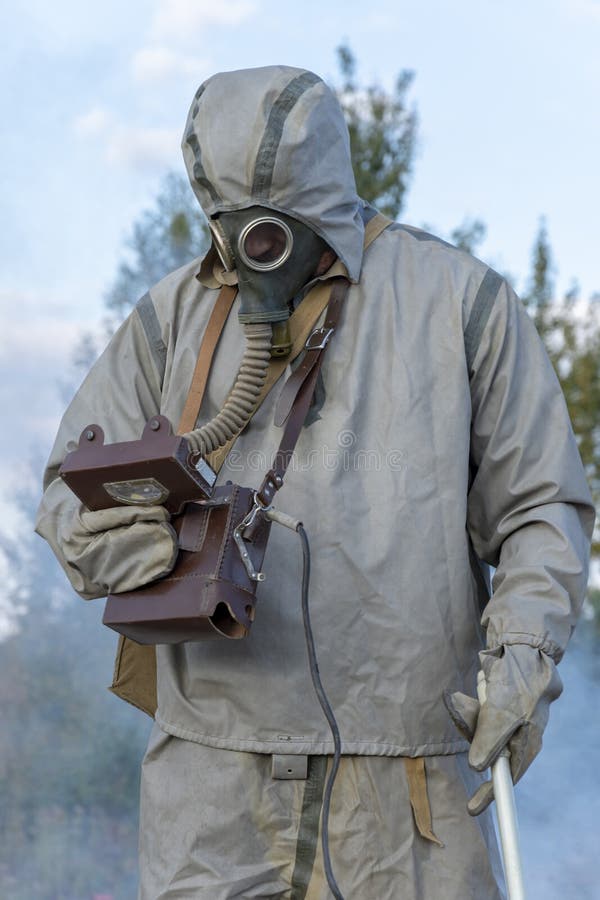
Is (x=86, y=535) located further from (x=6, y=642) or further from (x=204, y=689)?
(x=6, y=642)

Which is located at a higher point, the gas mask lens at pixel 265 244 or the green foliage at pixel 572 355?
the green foliage at pixel 572 355

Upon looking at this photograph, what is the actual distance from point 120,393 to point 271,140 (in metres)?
0.57

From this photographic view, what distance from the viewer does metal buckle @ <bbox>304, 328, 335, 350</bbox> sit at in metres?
2.26

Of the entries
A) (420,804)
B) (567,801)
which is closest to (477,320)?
(420,804)

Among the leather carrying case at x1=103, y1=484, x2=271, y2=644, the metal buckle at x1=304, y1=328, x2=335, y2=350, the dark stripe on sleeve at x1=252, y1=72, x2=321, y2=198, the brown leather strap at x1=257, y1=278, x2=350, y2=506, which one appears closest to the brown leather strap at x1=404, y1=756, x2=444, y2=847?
the leather carrying case at x1=103, y1=484, x2=271, y2=644

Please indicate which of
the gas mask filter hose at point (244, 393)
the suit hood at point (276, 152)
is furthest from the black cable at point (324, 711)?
the suit hood at point (276, 152)

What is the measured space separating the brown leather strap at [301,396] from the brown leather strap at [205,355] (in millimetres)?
183

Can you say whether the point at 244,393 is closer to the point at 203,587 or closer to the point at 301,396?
the point at 301,396

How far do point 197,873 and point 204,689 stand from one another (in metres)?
0.30

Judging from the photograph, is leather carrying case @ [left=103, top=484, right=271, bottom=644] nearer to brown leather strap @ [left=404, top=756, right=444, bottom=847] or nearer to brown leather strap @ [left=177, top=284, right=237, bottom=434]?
brown leather strap @ [left=177, top=284, right=237, bottom=434]

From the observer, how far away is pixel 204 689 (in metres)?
2.22

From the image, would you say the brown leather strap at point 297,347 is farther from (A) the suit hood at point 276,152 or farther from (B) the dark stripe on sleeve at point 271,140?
(B) the dark stripe on sleeve at point 271,140

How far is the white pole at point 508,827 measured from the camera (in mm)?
1810

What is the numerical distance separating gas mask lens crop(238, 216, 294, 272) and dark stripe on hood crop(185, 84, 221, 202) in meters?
0.09
